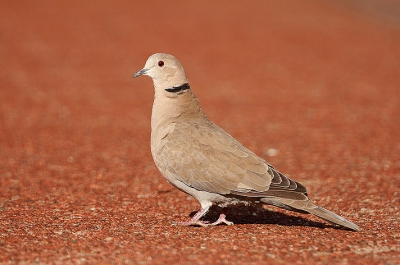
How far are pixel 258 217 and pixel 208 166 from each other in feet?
3.55

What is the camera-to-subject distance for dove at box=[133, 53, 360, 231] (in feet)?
17.5

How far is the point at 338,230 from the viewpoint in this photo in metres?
5.41

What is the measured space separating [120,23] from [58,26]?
8.29 feet

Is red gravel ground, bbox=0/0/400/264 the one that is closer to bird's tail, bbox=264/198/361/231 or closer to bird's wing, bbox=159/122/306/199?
bird's tail, bbox=264/198/361/231

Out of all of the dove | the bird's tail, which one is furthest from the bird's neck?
the bird's tail

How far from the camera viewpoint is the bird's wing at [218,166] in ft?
17.6

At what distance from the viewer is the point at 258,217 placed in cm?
623

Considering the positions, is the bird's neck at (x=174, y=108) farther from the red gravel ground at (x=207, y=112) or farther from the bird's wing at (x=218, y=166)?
the red gravel ground at (x=207, y=112)

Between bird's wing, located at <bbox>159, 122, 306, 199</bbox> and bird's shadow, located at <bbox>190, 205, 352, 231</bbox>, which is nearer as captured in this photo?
bird's wing, located at <bbox>159, 122, 306, 199</bbox>

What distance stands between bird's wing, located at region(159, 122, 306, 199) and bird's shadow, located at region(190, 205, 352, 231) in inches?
25.0

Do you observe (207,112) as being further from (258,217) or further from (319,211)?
(319,211)

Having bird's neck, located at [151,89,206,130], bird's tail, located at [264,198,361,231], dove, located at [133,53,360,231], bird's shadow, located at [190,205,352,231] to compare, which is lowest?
bird's shadow, located at [190,205,352,231]

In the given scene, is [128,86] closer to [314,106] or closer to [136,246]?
[314,106]

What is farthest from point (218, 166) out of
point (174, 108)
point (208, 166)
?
point (174, 108)
